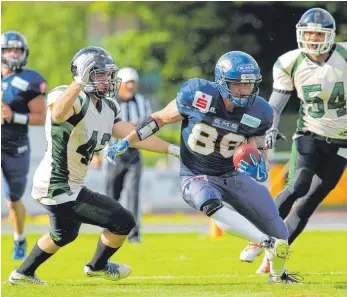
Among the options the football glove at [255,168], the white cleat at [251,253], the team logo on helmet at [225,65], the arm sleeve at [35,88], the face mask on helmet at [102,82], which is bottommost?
the white cleat at [251,253]

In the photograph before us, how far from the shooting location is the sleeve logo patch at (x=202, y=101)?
20.9ft

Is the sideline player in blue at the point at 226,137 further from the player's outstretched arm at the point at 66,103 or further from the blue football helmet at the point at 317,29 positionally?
the blue football helmet at the point at 317,29

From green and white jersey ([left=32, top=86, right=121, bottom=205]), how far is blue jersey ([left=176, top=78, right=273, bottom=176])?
54cm

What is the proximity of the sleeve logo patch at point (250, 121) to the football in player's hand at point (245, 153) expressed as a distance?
141 millimetres

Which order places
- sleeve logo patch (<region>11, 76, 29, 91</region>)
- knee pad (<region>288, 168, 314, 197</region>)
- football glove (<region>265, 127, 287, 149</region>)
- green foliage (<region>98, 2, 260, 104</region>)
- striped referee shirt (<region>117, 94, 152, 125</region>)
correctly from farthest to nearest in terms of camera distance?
green foliage (<region>98, 2, 260, 104</region>) < striped referee shirt (<region>117, 94, 152, 125</region>) < sleeve logo patch (<region>11, 76, 29, 91</region>) < knee pad (<region>288, 168, 314, 197</region>) < football glove (<region>265, 127, 287, 149</region>)

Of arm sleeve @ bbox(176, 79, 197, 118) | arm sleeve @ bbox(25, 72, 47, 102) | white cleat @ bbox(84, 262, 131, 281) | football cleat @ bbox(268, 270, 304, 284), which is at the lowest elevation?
white cleat @ bbox(84, 262, 131, 281)

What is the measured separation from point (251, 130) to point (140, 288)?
49.0 inches

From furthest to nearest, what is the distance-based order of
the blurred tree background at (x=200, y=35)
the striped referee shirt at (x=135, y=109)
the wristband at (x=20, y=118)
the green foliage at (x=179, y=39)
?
the green foliage at (x=179, y=39) → the blurred tree background at (x=200, y=35) → the striped referee shirt at (x=135, y=109) → the wristband at (x=20, y=118)

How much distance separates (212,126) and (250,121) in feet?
0.80

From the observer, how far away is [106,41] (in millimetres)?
21781

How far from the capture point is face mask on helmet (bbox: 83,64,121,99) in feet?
20.2

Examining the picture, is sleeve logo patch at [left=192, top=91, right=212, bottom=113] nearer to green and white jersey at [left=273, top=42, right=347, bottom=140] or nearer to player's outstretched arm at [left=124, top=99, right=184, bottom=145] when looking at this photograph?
player's outstretched arm at [left=124, top=99, right=184, bottom=145]

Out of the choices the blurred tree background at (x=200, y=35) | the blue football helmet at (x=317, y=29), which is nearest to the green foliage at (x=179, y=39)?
the blurred tree background at (x=200, y=35)

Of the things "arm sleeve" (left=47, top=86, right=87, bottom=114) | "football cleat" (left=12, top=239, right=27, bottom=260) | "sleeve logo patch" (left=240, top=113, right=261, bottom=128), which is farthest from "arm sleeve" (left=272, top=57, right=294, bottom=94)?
"football cleat" (left=12, top=239, right=27, bottom=260)
